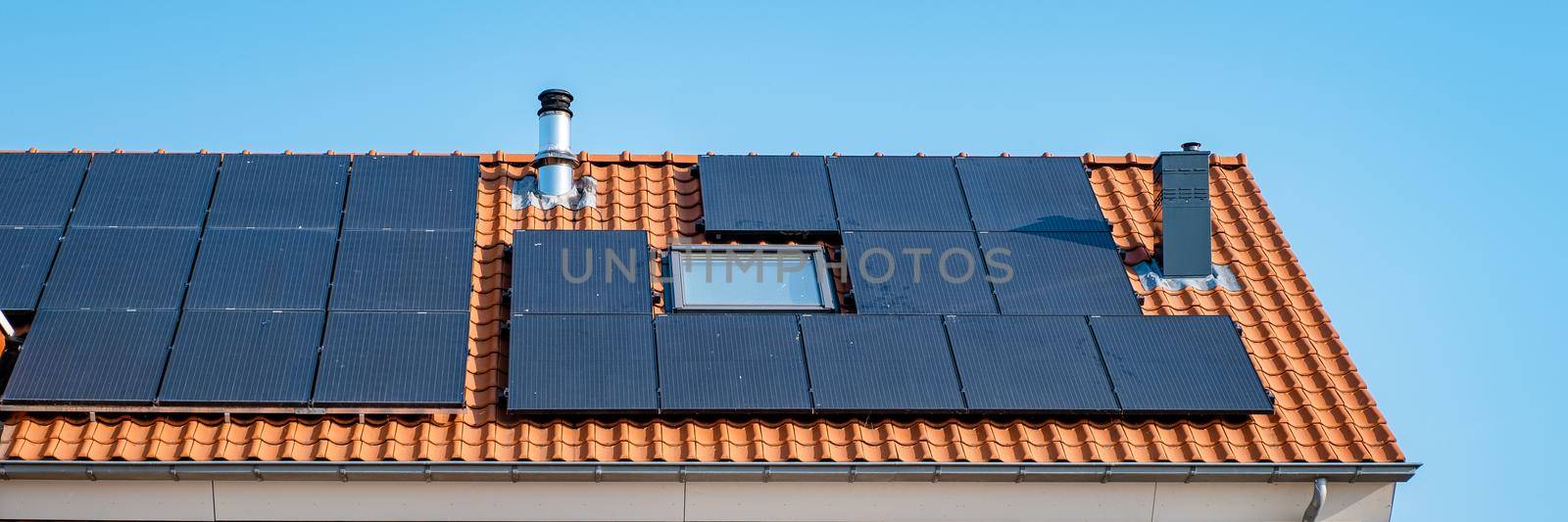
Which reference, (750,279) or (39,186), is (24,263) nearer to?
(39,186)

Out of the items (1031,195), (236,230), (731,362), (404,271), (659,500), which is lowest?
(659,500)

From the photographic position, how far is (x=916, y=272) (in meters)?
14.8

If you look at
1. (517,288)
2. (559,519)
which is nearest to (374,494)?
(559,519)

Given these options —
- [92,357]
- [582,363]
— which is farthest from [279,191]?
[582,363]

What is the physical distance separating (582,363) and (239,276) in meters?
3.20

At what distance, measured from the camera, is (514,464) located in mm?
12359

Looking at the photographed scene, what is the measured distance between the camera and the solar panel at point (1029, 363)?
13367mm

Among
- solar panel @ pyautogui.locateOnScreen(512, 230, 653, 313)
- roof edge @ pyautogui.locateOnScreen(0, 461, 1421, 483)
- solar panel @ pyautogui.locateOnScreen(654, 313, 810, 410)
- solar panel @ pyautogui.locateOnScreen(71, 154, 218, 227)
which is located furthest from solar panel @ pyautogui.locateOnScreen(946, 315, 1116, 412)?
solar panel @ pyautogui.locateOnScreen(71, 154, 218, 227)

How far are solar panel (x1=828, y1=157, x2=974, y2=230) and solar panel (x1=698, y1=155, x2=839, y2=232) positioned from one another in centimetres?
16

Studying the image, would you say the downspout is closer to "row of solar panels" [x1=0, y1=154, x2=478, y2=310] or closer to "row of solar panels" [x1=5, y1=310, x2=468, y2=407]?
"row of solar panels" [x1=5, y1=310, x2=468, y2=407]

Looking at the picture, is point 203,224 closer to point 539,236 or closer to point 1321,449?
point 539,236

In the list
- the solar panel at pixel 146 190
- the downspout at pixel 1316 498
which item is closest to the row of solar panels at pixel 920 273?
the downspout at pixel 1316 498

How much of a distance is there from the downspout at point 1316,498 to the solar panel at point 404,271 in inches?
276

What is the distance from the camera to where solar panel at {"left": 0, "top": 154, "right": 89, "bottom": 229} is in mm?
14748
